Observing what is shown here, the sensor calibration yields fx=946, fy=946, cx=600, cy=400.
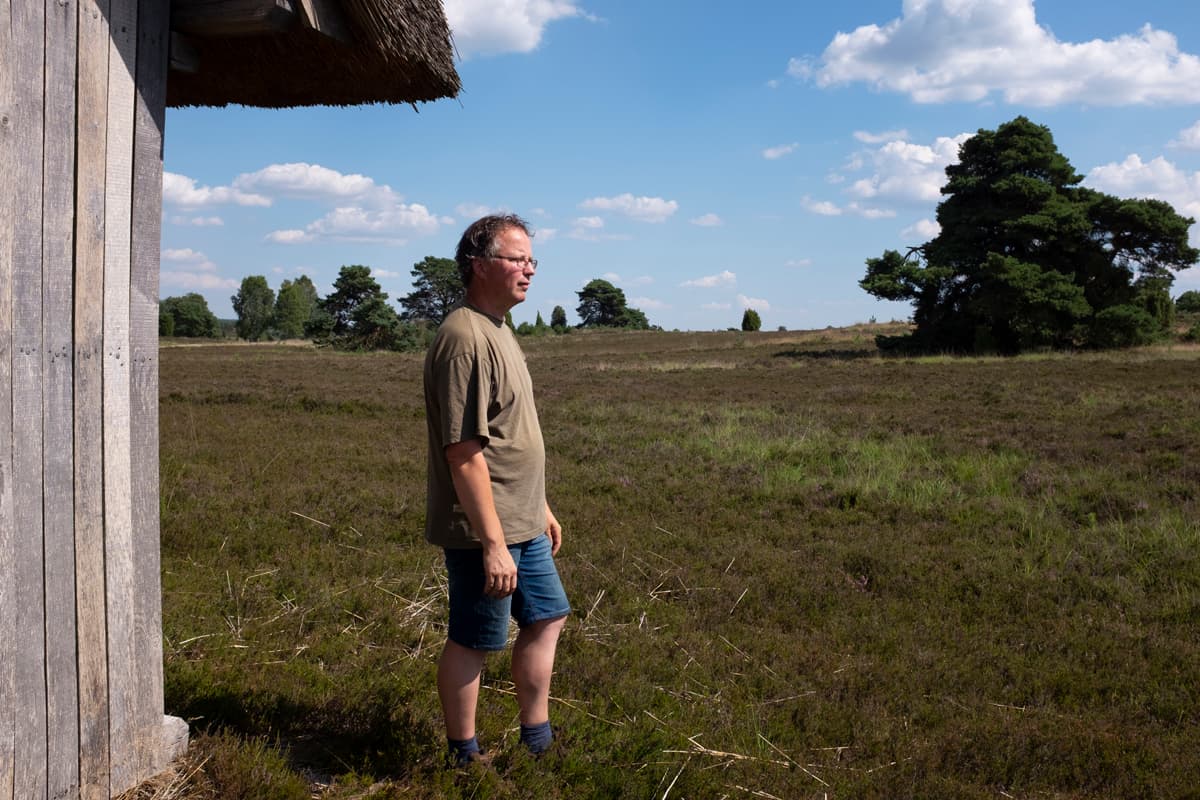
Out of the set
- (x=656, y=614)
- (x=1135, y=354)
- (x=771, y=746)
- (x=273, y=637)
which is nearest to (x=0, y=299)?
(x=273, y=637)

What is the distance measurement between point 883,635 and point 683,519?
3.24 metres

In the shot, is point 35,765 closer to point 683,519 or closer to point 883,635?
point 883,635

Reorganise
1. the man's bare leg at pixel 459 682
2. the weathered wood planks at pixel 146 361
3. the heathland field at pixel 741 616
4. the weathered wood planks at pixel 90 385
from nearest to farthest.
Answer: the weathered wood planks at pixel 90 385 < the weathered wood planks at pixel 146 361 < the man's bare leg at pixel 459 682 < the heathland field at pixel 741 616

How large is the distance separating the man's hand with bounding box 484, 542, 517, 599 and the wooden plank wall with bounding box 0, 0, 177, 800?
119 centimetres

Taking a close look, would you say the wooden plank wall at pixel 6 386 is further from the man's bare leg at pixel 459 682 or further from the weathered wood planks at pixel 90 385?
the man's bare leg at pixel 459 682

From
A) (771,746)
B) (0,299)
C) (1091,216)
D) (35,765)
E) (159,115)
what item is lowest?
(771,746)

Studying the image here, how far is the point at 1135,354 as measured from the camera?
30.9m

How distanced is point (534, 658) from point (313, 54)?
8.19ft

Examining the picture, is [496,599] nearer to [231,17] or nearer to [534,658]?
[534,658]

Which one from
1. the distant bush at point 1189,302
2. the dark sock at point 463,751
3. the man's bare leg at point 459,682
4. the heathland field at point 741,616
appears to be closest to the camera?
the man's bare leg at point 459,682

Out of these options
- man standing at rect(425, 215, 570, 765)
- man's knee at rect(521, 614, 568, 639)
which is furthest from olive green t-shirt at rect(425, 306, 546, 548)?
man's knee at rect(521, 614, 568, 639)

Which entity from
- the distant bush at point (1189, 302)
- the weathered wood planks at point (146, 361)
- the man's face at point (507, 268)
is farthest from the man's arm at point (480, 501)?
the distant bush at point (1189, 302)

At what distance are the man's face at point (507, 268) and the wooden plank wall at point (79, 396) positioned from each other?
3.68ft

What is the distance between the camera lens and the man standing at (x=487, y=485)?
2.99 m
